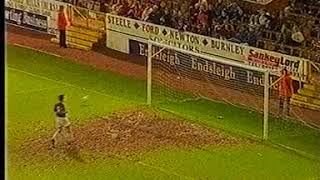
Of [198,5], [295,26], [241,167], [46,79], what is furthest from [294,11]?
[46,79]

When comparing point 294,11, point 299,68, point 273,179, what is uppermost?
point 294,11

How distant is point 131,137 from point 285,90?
0.59m

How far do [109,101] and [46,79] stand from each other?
0.88 ft

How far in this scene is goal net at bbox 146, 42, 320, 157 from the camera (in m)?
2.73

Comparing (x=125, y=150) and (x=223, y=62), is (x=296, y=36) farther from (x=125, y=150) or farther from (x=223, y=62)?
(x=125, y=150)

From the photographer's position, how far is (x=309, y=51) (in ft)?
9.35

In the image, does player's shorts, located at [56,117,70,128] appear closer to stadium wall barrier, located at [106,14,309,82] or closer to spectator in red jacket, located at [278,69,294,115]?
stadium wall barrier, located at [106,14,309,82]

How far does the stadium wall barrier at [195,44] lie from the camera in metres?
2.86

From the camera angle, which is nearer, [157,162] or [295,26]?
[157,162]

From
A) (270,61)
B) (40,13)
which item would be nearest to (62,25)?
(40,13)

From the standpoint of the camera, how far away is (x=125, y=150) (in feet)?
8.09

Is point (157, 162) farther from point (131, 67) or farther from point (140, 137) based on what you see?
point (131, 67)

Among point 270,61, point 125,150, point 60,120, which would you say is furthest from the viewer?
point 270,61

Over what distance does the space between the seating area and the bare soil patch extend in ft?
1.36
